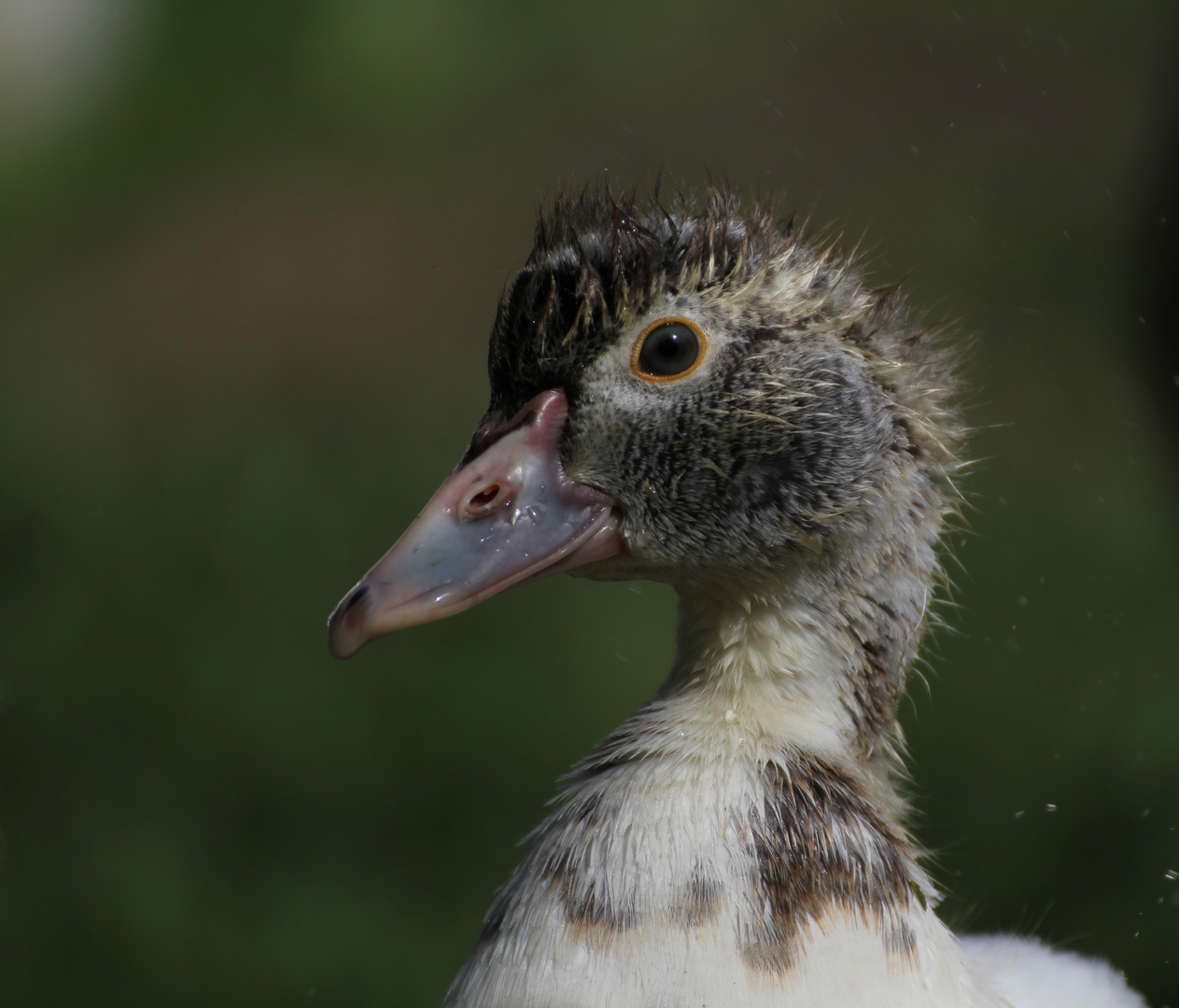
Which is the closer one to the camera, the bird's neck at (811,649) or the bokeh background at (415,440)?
the bird's neck at (811,649)

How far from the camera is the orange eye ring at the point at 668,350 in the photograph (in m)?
1.60

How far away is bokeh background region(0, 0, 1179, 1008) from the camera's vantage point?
10.2ft

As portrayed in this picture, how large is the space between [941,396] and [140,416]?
4085mm

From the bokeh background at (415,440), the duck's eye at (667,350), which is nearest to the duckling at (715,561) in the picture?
the duck's eye at (667,350)

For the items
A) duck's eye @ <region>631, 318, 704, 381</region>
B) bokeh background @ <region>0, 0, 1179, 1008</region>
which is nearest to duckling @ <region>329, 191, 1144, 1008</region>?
duck's eye @ <region>631, 318, 704, 381</region>

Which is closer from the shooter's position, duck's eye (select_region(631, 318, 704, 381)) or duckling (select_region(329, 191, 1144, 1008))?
duckling (select_region(329, 191, 1144, 1008))

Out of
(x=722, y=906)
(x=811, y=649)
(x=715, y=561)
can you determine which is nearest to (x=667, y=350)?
(x=715, y=561)

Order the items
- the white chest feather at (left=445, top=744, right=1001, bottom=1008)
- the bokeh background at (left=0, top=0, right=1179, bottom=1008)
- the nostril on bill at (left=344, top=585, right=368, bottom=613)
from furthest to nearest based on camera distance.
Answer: the bokeh background at (left=0, top=0, right=1179, bottom=1008) < the nostril on bill at (left=344, top=585, right=368, bottom=613) < the white chest feather at (left=445, top=744, right=1001, bottom=1008)

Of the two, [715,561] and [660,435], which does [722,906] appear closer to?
[715,561]

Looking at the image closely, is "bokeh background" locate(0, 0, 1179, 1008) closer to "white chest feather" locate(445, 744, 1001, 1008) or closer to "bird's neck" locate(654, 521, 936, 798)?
"bird's neck" locate(654, 521, 936, 798)

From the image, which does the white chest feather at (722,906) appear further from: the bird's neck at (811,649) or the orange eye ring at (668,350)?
the orange eye ring at (668,350)

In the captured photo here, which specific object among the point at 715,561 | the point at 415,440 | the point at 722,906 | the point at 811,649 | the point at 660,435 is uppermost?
the point at 415,440

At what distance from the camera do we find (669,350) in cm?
160

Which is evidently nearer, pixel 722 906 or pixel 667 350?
pixel 722 906
